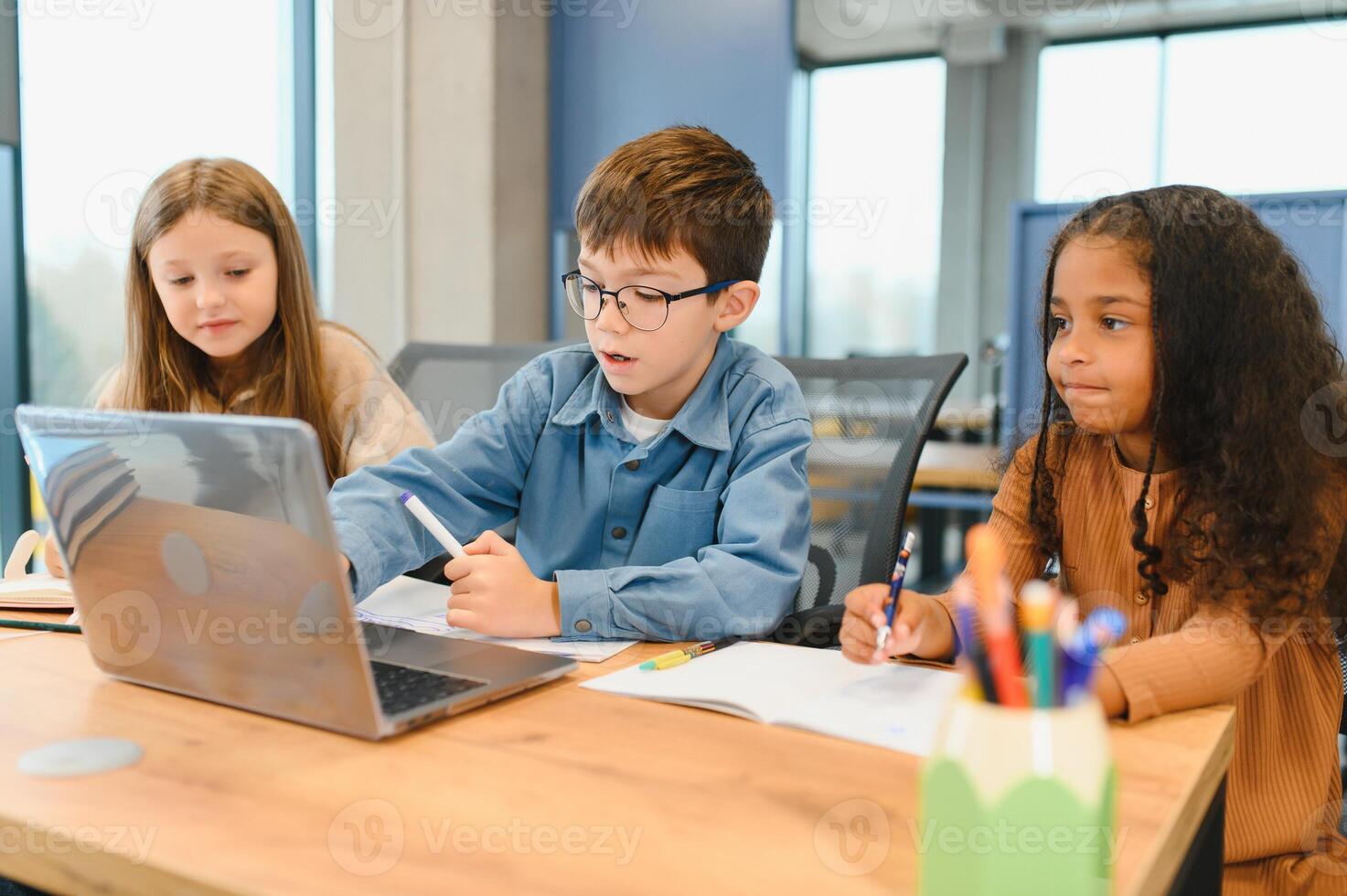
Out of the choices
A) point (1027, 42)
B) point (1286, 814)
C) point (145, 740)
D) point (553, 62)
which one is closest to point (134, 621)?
point (145, 740)

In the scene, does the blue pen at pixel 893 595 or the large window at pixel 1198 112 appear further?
the large window at pixel 1198 112

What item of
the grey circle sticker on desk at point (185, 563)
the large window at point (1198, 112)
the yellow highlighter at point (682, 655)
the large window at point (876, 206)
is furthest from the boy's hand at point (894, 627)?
the large window at point (876, 206)

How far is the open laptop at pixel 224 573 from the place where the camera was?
65 centimetres

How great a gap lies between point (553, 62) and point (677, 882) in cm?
385

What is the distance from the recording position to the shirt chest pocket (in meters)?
1.22

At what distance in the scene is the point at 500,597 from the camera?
0.98 m

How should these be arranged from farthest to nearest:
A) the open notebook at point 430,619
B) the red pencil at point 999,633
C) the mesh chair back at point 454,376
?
1. the mesh chair back at point 454,376
2. the open notebook at point 430,619
3. the red pencil at point 999,633

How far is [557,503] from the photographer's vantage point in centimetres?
131

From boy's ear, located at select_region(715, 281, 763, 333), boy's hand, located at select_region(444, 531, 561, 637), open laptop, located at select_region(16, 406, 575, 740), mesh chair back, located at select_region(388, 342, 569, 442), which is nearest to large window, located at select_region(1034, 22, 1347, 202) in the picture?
mesh chair back, located at select_region(388, 342, 569, 442)

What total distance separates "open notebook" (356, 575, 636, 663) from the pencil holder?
1.54ft

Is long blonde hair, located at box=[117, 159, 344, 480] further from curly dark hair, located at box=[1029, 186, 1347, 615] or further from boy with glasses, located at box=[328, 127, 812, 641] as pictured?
curly dark hair, located at box=[1029, 186, 1347, 615]

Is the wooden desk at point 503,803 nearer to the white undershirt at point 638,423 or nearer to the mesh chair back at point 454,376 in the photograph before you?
the white undershirt at point 638,423

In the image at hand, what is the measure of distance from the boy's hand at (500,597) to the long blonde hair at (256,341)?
2.17ft

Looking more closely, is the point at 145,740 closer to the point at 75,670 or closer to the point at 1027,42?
the point at 75,670
